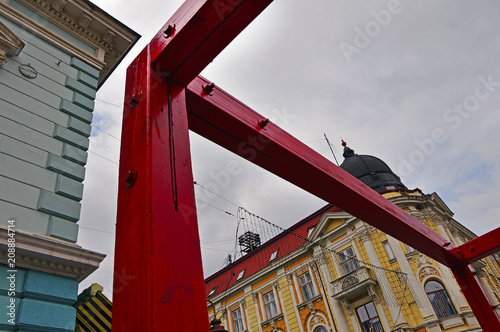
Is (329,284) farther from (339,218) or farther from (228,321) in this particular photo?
(228,321)

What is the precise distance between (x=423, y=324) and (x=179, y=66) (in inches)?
677

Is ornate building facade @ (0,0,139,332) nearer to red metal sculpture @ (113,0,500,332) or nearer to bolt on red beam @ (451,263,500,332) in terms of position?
red metal sculpture @ (113,0,500,332)

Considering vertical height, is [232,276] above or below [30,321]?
above

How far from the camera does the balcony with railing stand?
53.7 ft

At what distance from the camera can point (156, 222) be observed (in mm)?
984

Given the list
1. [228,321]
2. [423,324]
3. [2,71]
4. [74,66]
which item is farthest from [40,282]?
[228,321]

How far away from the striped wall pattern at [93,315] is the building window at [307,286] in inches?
639

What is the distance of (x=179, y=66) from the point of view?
143cm

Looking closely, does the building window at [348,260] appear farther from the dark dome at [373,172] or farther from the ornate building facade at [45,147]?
the ornate building facade at [45,147]

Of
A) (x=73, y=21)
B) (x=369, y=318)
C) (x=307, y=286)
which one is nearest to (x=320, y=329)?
(x=307, y=286)

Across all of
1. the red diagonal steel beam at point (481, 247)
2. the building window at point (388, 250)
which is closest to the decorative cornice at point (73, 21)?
the red diagonal steel beam at point (481, 247)

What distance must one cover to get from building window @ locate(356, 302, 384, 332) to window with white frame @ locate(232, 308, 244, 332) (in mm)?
8207

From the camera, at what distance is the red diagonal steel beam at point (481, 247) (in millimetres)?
3443

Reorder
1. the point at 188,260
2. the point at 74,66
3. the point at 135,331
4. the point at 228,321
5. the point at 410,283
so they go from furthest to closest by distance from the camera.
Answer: the point at 228,321 → the point at 410,283 → the point at 74,66 → the point at 188,260 → the point at 135,331
